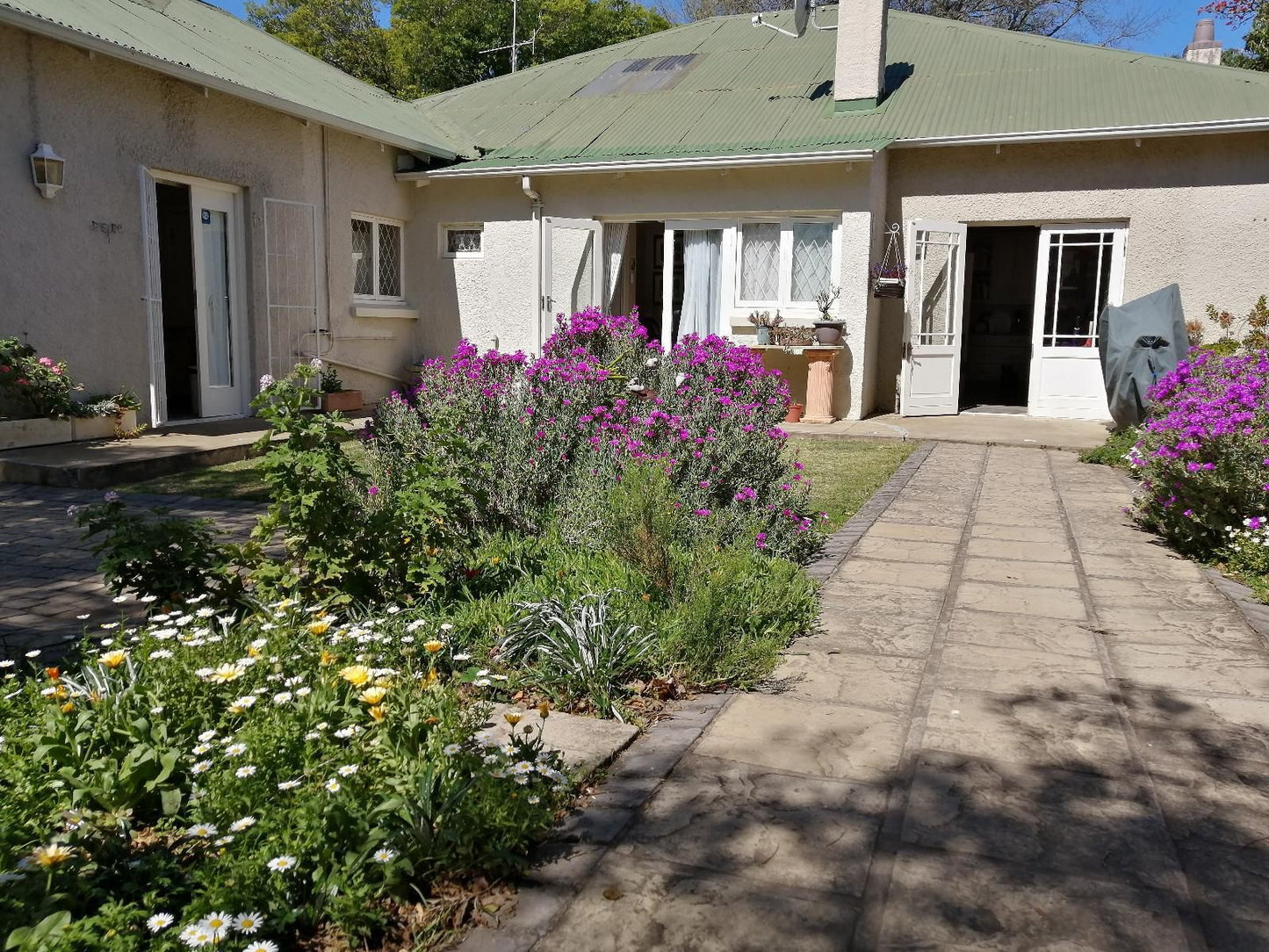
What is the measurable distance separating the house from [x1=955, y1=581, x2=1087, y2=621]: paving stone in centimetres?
709

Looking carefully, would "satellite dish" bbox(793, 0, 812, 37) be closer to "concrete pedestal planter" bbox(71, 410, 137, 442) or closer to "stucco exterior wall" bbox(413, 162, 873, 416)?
"stucco exterior wall" bbox(413, 162, 873, 416)

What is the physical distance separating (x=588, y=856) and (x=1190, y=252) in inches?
432

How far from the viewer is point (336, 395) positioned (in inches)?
447

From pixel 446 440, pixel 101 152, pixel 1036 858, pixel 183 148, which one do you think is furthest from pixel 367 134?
pixel 1036 858

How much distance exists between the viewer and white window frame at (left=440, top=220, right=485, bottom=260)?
43.7ft

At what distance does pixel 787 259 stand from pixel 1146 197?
394 centimetres

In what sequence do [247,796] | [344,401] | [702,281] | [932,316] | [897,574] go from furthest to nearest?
[702,281]
[932,316]
[344,401]
[897,574]
[247,796]

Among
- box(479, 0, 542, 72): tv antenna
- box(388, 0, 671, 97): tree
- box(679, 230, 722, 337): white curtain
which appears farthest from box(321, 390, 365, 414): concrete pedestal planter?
box(388, 0, 671, 97): tree

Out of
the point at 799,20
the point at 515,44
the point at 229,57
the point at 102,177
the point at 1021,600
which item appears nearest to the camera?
the point at 1021,600

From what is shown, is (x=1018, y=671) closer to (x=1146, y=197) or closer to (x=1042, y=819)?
(x=1042, y=819)

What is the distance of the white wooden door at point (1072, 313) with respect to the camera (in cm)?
1126

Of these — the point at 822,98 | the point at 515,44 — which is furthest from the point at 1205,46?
the point at 515,44

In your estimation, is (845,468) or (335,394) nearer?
(845,468)

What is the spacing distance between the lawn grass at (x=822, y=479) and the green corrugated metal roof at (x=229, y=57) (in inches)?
143
